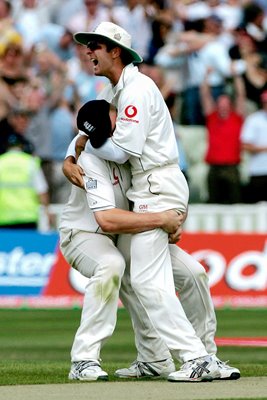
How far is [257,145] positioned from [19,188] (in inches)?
135

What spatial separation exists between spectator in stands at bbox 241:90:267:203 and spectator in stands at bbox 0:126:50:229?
2.95 metres

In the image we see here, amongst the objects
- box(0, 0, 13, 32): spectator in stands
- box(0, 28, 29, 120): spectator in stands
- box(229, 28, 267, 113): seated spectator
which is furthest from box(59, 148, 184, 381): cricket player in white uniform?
box(0, 0, 13, 32): spectator in stands

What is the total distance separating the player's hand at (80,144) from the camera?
8.51m

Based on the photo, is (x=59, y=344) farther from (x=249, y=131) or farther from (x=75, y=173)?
(x=249, y=131)

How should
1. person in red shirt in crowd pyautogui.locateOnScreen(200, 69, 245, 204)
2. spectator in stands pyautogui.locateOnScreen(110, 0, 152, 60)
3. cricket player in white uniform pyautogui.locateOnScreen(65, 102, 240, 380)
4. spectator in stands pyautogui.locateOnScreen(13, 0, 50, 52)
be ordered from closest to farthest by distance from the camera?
1. cricket player in white uniform pyautogui.locateOnScreen(65, 102, 240, 380)
2. person in red shirt in crowd pyautogui.locateOnScreen(200, 69, 245, 204)
3. spectator in stands pyautogui.locateOnScreen(110, 0, 152, 60)
4. spectator in stands pyautogui.locateOnScreen(13, 0, 50, 52)

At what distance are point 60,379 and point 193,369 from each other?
0.95m

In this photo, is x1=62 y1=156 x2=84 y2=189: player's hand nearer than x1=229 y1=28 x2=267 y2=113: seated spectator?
Yes

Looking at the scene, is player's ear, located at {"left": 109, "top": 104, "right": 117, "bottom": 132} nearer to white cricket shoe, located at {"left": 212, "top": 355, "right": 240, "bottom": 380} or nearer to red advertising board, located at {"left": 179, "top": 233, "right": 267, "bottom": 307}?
white cricket shoe, located at {"left": 212, "top": 355, "right": 240, "bottom": 380}

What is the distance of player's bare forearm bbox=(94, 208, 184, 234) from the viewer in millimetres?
8219

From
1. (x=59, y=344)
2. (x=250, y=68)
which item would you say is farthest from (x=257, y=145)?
(x=59, y=344)

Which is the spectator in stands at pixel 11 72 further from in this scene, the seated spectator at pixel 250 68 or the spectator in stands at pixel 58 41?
the seated spectator at pixel 250 68

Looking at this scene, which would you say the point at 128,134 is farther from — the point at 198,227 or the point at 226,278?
the point at 198,227

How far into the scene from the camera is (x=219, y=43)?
1933 centimetres

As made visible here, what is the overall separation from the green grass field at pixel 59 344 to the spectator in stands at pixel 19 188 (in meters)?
1.78
